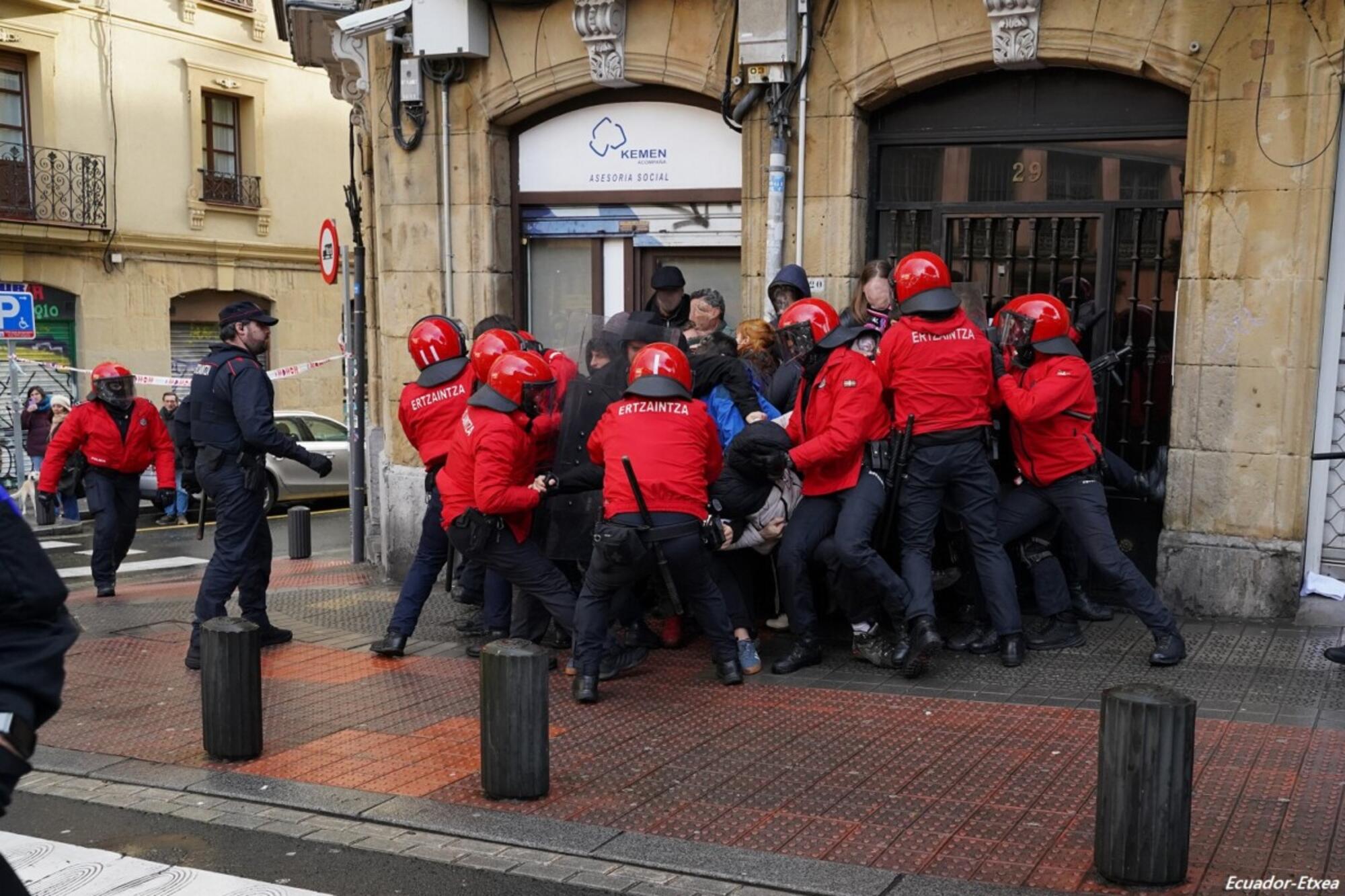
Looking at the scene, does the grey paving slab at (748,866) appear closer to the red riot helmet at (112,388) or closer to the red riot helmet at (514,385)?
the red riot helmet at (514,385)

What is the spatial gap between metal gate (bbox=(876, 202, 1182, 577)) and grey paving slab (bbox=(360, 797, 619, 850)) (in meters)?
4.88

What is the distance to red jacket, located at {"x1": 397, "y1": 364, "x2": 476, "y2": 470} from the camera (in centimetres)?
819

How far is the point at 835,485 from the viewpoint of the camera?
286 inches

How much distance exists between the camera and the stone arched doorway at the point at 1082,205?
866 centimetres

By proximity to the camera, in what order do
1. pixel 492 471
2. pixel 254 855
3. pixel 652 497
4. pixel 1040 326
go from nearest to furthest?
pixel 254 855 < pixel 652 497 < pixel 492 471 < pixel 1040 326

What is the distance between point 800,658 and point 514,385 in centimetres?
210

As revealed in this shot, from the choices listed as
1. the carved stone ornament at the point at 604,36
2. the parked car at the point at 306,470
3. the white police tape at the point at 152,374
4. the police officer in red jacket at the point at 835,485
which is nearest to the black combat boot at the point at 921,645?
the police officer in red jacket at the point at 835,485

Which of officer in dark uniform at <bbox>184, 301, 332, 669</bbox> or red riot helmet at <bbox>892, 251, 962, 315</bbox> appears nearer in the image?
red riot helmet at <bbox>892, 251, 962, 315</bbox>

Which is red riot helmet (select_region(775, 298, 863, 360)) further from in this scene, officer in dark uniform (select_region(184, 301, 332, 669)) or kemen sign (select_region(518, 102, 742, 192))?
officer in dark uniform (select_region(184, 301, 332, 669))

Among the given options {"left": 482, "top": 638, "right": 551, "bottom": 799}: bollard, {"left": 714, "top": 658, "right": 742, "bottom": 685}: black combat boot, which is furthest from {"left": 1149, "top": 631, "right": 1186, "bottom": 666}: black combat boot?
{"left": 482, "top": 638, "right": 551, "bottom": 799}: bollard

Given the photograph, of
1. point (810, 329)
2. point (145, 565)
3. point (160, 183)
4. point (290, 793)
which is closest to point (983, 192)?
point (810, 329)

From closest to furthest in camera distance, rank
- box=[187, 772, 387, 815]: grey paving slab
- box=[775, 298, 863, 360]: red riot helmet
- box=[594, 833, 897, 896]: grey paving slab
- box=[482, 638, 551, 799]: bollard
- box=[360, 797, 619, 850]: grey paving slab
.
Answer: box=[594, 833, 897, 896]: grey paving slab
box=[360, 797, 619, 850]: grey paving slab
box=[482, 638, 551, 799]: bollard
box=[187, 772, 387, 815]: grey paving slab
box=[775, 298, 863, 360]: red riot helmet

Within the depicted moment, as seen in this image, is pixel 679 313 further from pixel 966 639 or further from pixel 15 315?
pixel 15 315

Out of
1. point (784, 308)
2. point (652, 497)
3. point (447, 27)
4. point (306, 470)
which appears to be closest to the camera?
point (652, 497)
